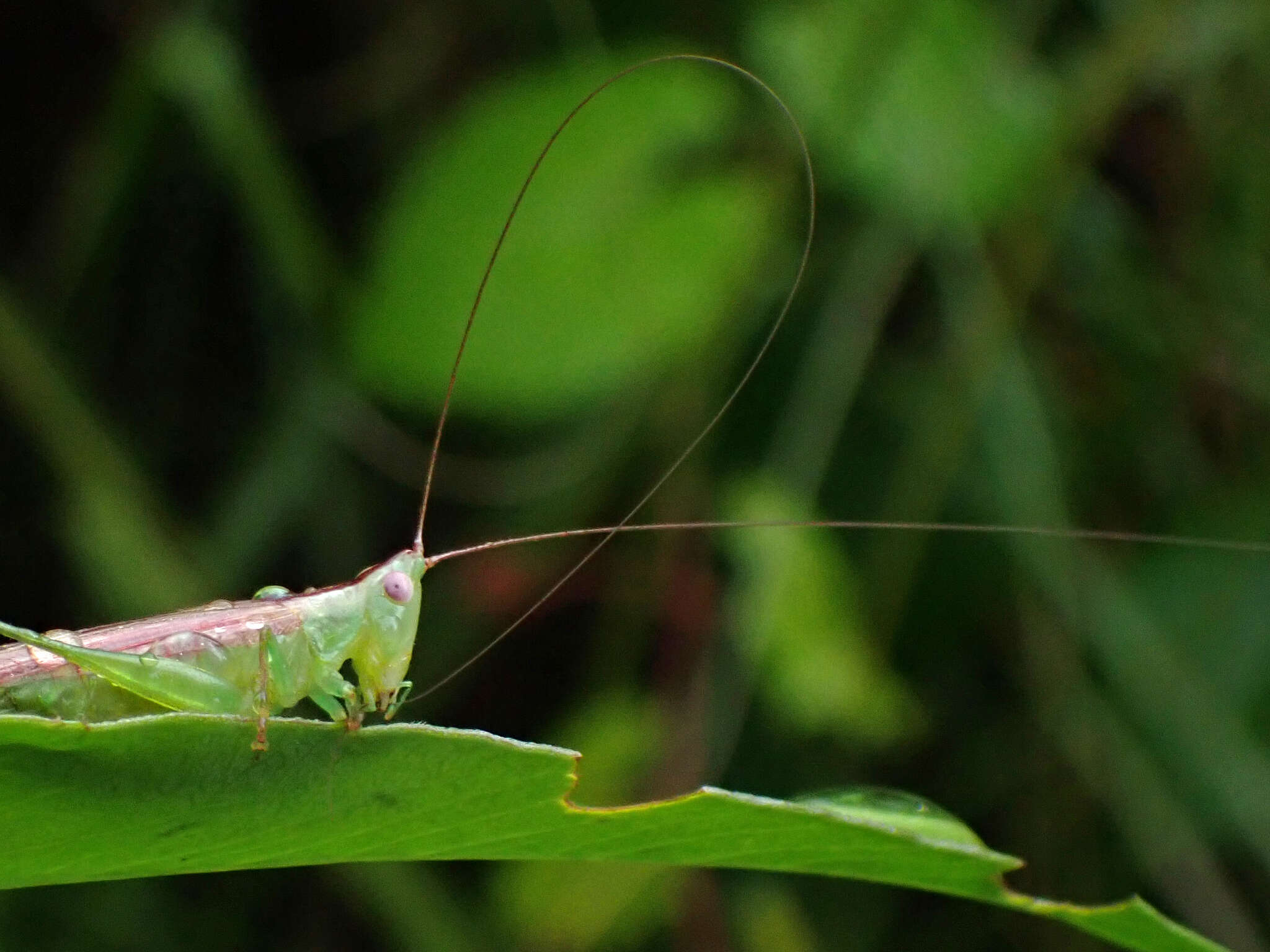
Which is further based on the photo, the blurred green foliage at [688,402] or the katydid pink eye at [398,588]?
the blurred green foliage at [688,402]

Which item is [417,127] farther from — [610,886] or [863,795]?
[863,795]

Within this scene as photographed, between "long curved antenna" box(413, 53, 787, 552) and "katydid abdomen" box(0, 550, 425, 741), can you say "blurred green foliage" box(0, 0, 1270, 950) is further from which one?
"katydid abdomen" box(0, 550, 425, 741)

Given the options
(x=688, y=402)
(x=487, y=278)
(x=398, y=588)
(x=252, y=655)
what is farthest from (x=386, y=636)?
(x=688, y=402)

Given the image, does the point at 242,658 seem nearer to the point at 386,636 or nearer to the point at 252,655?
the point at 252,655

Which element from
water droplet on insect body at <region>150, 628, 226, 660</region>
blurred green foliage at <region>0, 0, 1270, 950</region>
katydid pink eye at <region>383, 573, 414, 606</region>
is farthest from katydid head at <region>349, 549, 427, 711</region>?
blurred green foliage at <region>0, 0, 1270, 950</region>

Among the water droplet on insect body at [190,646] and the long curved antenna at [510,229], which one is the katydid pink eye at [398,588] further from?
the water droplet on insect body at [190,646]

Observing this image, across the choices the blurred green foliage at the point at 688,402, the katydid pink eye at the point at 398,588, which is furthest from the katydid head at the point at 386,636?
the blurred green foliage at the point at 688,402
